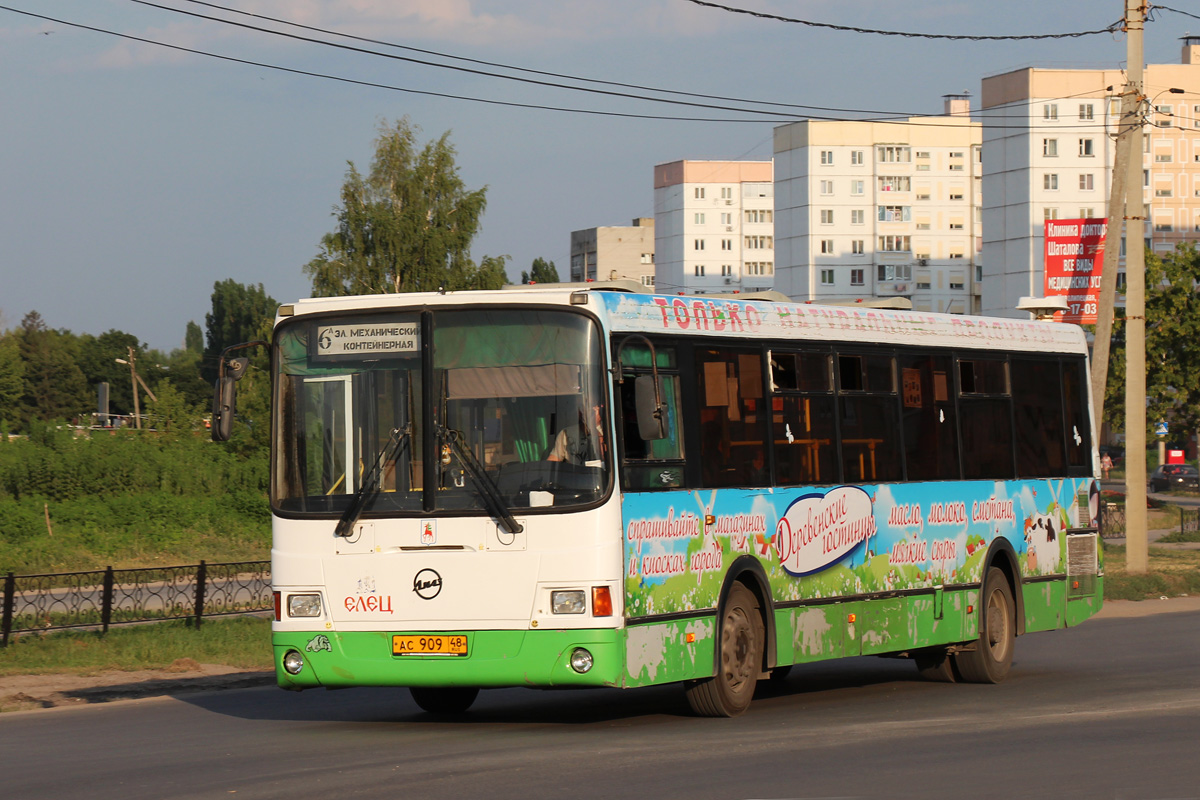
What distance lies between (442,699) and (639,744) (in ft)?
8.86

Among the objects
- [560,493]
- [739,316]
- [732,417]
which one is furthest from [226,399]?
[739,316]

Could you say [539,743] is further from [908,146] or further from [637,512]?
[908,146]

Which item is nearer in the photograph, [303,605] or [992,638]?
[303,605]

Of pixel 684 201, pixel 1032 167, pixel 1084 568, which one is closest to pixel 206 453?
pixel 1084 568

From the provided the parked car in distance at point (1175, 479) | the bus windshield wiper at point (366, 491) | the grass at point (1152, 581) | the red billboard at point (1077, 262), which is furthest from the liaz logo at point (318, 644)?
the parked car in distance at point (1175, 479)

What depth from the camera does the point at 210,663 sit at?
17.9 m

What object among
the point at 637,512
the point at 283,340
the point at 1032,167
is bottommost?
the point at 637,512

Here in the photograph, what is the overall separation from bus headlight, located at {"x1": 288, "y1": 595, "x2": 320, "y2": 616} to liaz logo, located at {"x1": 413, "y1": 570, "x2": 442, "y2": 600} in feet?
2.47

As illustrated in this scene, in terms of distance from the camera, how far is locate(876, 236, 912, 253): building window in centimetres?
14900

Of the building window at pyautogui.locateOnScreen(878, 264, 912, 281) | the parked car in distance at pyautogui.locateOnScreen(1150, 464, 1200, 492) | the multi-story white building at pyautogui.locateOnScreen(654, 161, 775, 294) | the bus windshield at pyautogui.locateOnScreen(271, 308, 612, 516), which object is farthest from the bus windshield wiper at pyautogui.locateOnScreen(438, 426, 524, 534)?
the multi-story white building at pyautogui.locateOnScreen(654, 161, 775, 294)

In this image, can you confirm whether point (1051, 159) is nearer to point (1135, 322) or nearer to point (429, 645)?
point (1135, 322)

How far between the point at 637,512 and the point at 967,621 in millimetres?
5181

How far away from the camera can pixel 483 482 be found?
1107 centimetres

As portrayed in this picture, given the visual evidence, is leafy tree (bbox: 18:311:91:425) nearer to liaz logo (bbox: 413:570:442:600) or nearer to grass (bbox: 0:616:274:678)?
grass (bbox: 0:616:274:678)
